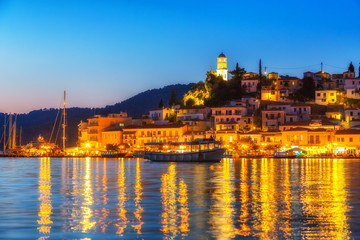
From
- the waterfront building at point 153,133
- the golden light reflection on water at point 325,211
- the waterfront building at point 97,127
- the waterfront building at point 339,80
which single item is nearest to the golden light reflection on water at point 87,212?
the golden light reflection on water at point 325,211

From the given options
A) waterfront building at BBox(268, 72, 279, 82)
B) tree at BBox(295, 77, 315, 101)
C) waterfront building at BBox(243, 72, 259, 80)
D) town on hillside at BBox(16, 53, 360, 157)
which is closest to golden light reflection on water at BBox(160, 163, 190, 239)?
town on hillside at BBox(16, 53, 360, 157)

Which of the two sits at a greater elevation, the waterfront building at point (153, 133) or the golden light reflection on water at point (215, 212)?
the waterfront building at point (153, 133)

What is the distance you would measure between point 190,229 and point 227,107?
78.1 meters

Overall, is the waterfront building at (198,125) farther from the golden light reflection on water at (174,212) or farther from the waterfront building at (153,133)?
the golden light reflection on water at (174,212)

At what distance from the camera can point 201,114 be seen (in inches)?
3821

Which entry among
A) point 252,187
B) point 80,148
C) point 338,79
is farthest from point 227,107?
point 252,187

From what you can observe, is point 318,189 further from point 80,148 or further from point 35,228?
point 80,148

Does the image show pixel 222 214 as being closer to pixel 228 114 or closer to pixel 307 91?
pixel 228 114

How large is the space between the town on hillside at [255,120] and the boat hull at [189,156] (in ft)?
50.6

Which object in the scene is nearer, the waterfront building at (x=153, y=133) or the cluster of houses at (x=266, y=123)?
the cluster of houses at (x=266, y=123)

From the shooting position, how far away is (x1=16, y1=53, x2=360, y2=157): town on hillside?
82.9m

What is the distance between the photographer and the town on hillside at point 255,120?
→ 82875 millimetres

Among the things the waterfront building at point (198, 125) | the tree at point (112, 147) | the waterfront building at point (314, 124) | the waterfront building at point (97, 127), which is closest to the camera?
the waterfront building at point (314, 124)

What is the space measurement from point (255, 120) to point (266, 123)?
2881 mm
